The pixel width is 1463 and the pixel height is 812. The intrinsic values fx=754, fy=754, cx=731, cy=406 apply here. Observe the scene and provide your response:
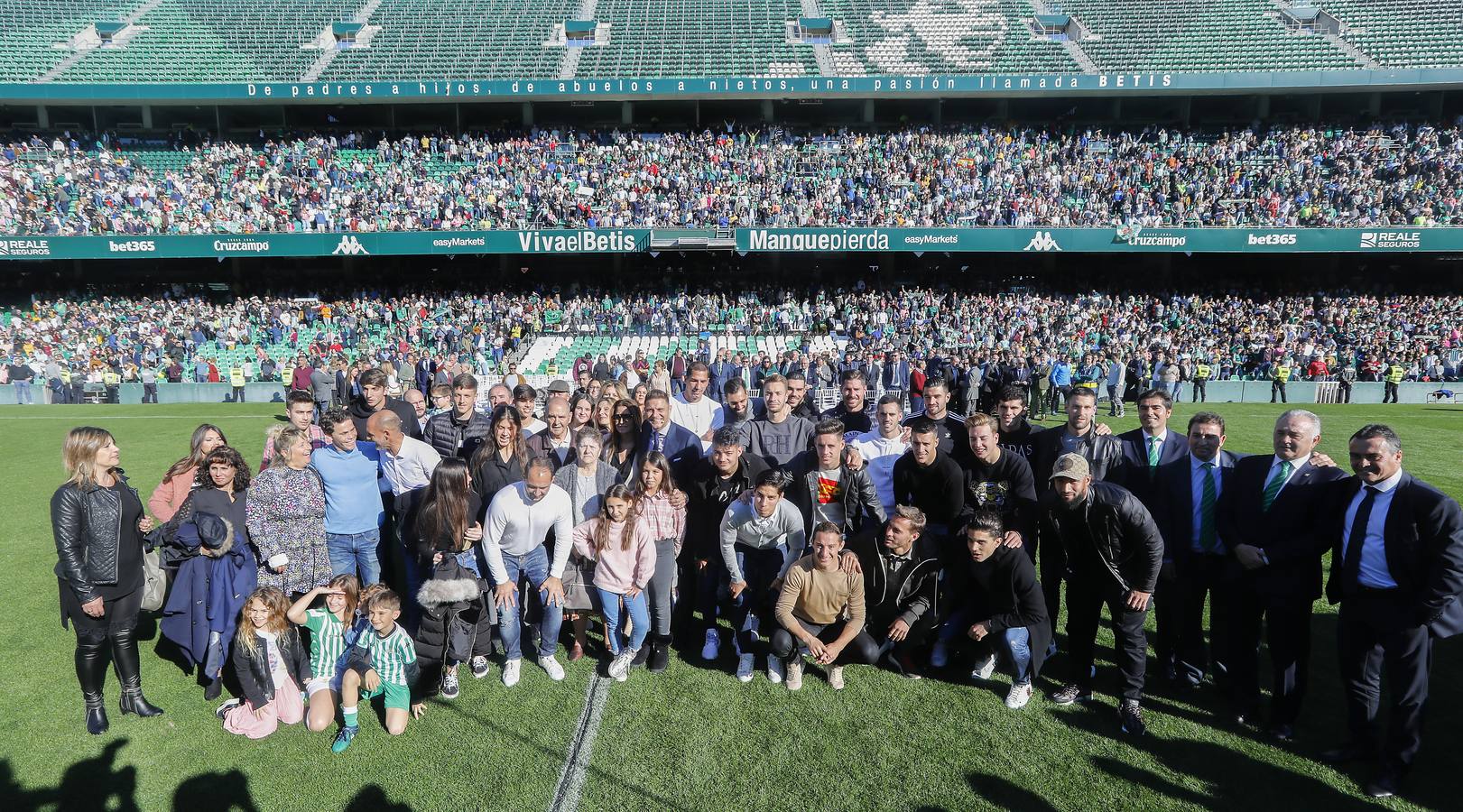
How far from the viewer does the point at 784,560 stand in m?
5.39

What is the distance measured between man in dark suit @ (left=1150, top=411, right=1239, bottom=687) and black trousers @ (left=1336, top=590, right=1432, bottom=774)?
670 millimetres

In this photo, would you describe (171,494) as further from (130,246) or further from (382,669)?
(130,246)

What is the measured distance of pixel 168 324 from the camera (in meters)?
26.1

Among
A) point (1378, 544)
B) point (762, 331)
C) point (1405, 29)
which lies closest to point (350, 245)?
point (762, 331)

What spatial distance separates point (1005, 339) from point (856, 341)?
197 inches

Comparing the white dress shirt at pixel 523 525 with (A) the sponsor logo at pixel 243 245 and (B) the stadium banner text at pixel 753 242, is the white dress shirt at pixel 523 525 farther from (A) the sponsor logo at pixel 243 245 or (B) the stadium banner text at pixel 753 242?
(A) the sponsor logo at pixel 243 245

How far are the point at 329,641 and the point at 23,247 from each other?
101 feet

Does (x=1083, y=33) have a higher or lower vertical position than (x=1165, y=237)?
higher

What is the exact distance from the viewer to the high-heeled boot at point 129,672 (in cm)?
457

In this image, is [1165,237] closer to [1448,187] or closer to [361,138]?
[1448,187]

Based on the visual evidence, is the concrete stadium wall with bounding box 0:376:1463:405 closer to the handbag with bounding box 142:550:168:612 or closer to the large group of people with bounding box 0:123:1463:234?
the large group of people with bounding box 0:123:1463:234

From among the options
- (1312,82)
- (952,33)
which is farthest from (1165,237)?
(952,33)

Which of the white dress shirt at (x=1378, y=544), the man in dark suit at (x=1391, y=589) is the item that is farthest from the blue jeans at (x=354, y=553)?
the white dress shirt at (x=1378, y=544)

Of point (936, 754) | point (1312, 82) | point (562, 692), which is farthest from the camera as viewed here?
point (1312, 82)
